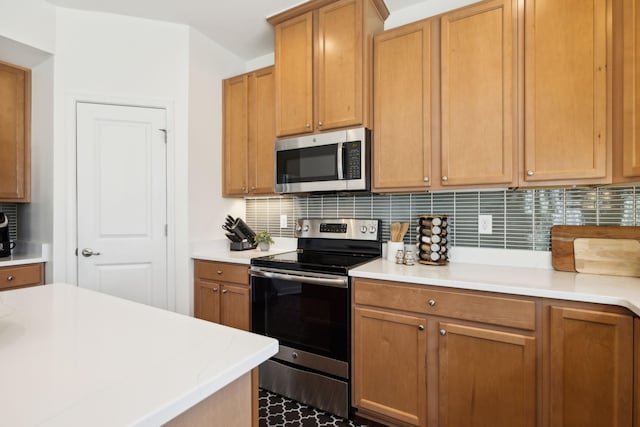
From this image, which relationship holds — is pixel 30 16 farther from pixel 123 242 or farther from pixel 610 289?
pixel 610 289

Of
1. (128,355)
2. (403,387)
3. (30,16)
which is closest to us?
(128,355)

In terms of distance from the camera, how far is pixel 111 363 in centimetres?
71

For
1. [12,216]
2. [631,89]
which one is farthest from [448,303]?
[12,216]

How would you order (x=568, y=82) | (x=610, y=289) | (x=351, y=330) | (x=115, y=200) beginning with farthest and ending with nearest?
(x=115, y=200), (x=351, y=330), (x=568, y=82), (x=610, y=289)

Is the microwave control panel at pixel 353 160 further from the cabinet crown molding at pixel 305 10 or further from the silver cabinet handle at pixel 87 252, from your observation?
the silver cabinet handle at pixel 87 252

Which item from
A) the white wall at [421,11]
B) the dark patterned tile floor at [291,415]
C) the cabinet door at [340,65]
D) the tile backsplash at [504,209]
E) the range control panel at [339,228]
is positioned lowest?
the dark patterned tile floor at [291,415]

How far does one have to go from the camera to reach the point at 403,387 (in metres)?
1.71

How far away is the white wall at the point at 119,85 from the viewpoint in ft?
7.57

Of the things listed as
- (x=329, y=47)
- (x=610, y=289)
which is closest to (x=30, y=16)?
(x=329, y=47)

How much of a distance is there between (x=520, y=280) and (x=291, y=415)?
1.48 m

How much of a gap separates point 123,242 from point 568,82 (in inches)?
116

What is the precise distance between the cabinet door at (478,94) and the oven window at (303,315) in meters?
0.97

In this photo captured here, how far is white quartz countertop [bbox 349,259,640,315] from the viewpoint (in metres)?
1.31

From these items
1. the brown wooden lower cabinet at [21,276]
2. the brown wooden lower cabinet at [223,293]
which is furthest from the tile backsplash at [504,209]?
the brown wooden lower cabinet at [21,276]
